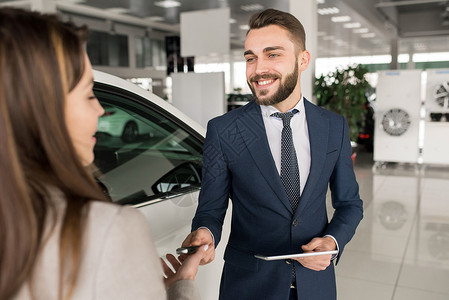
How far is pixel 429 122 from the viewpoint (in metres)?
7.29

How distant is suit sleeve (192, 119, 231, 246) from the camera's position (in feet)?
4.34

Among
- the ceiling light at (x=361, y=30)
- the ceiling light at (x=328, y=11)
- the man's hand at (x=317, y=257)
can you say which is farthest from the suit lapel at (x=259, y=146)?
the ceiling light at (x=361, y=30)

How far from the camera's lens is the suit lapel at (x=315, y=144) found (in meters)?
1.28

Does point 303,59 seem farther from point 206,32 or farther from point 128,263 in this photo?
point 206,32

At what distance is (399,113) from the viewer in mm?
7359

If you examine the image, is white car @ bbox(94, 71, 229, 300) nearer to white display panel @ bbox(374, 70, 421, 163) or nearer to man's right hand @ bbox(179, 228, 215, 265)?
man's right hand @ bbox(179, 228, 215, 265)

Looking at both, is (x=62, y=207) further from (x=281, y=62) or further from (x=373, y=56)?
(x=373, y=56)

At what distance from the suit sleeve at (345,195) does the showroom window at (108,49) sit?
13023 millimetres

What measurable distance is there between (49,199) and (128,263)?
145 mm

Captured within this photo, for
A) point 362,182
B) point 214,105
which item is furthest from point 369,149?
point 214,105

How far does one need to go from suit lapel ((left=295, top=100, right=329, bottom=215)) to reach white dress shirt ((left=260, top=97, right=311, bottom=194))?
0.03 m

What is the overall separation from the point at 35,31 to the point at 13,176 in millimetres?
208

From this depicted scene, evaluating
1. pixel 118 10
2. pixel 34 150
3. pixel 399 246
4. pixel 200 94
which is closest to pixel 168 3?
pixel 118 10

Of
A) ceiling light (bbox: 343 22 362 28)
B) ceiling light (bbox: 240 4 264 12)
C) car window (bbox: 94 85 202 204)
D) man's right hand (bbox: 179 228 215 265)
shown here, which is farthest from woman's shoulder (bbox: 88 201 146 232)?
ceiling light (bbox: 343 22 362 28)
